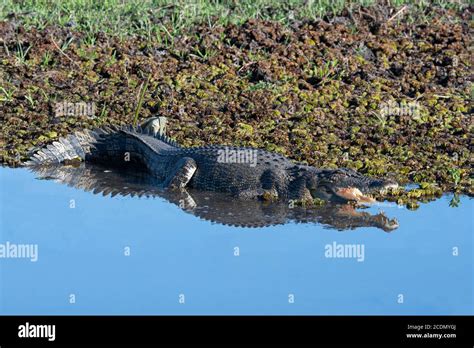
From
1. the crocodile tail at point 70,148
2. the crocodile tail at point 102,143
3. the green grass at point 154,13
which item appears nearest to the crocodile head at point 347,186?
the crocodile tail at point 102,143

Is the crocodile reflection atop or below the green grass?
below

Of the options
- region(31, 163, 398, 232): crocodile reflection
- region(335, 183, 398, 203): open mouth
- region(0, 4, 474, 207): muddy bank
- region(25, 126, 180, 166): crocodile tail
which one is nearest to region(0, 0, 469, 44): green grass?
region(0, 4, 474, 207): muddy bank

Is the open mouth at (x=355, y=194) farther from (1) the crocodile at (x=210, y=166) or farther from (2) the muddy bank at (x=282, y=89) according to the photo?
(2) the muddy bank at (x=282, y=89)

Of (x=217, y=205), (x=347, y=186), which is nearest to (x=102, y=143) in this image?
(x=217, y=205)

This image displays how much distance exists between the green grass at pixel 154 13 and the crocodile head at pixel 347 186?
172 inches

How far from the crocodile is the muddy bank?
1.09 ft

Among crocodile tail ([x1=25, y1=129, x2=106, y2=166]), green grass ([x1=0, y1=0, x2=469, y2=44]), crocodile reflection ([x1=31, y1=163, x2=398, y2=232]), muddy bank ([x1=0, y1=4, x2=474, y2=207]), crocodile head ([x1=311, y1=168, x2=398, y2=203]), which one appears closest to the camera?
crocodile reflection ([x1=31, y1=163, x2=398, y2=232])

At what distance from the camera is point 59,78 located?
1220cm

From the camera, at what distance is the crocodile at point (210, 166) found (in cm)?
941

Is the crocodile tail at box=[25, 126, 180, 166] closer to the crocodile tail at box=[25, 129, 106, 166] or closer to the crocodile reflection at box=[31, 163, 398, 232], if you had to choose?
the crocodile tail at box=[25, 129, 106, 166]

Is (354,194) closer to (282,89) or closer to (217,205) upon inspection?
(217,205)

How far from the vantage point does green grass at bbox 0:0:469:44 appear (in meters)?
13.3

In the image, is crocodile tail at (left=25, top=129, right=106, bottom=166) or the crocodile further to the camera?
crocodile tail at (left=25, top=129, right=106, bottom=166)

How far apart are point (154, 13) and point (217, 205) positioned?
503 centimetres
